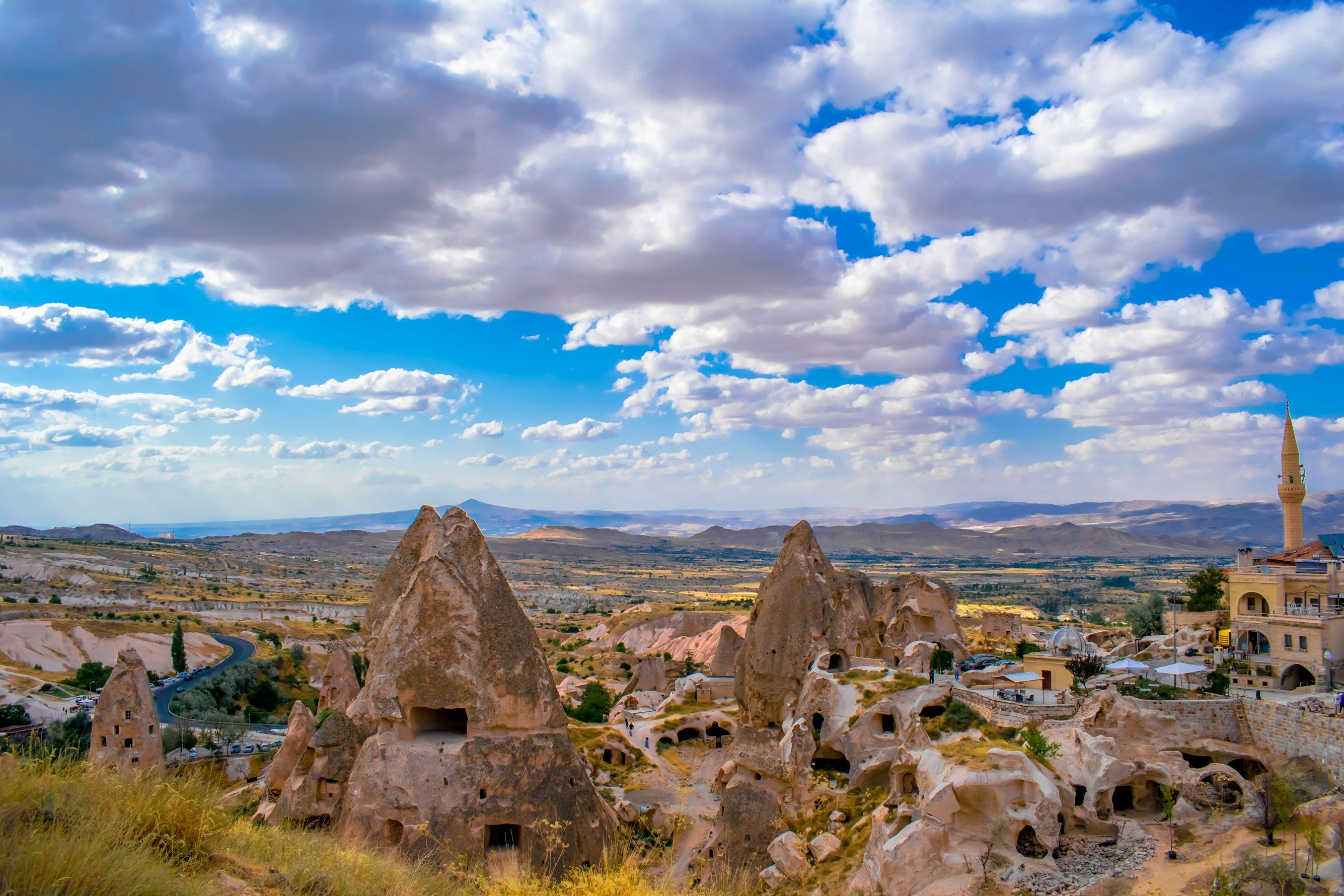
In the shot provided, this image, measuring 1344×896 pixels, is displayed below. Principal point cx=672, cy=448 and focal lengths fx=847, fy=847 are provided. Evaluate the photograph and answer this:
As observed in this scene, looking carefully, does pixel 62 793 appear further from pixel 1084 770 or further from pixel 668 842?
pixel 1084 770

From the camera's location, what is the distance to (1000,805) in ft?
63.1

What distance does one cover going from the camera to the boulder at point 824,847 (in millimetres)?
21656

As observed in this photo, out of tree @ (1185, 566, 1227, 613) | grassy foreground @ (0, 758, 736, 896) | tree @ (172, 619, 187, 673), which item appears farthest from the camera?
tree @ (172, 619, 187, 673)

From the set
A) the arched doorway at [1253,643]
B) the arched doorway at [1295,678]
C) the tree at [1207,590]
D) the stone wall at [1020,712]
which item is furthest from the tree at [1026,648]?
the stone wall at [1020,712]

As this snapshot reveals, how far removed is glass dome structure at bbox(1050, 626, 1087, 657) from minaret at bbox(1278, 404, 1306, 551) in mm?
15932

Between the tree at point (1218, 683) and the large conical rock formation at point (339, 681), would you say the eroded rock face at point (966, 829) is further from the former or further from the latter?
the large conical rock formation at point (339, 681)

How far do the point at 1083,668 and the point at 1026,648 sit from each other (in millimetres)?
15985

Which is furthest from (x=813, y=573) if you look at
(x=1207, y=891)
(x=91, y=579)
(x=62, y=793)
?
(x=91, y=579)

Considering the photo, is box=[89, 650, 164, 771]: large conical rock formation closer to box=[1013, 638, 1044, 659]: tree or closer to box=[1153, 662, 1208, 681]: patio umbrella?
box=[1153, 662, 1208, 681]: patio umbrella

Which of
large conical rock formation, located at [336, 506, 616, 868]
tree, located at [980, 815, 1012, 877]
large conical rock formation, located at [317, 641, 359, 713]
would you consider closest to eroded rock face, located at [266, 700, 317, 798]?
large conical rock formation, located at [336, 506, 616, 868]

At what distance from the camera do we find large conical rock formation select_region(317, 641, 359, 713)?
2978cm

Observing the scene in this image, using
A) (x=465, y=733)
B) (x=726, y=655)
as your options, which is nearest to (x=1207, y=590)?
(x=726, y=655)

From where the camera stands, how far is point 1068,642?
4072cm

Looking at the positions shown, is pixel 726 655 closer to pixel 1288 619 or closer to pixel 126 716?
pixel 1288 619
